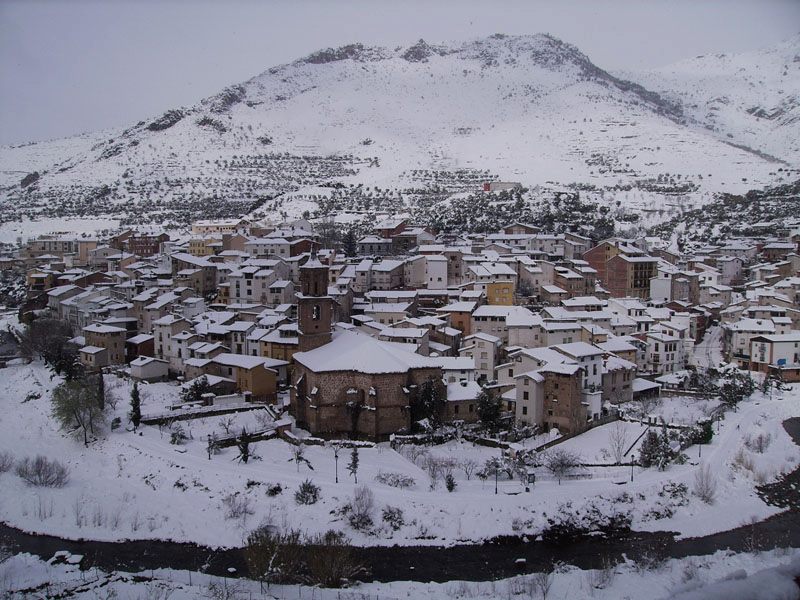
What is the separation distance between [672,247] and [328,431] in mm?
31415

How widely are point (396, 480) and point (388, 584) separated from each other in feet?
12.3

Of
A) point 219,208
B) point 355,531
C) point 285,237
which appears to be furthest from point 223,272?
point 219,208

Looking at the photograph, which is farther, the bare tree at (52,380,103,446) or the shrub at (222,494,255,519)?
the bare tree at (52,380,103,446)

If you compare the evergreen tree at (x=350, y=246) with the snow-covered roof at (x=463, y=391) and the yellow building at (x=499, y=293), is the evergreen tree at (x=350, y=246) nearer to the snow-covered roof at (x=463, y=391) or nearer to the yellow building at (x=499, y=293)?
the yellow building at (x=499, y=293)

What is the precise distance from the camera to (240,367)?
22188 mm

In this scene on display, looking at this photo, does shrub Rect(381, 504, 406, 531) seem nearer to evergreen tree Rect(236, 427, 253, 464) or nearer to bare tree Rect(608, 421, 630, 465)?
evergreen tree Rect(236, 427, 253, 464)

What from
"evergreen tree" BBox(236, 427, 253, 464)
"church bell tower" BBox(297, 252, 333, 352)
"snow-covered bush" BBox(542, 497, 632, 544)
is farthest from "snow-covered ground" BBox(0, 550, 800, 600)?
"church bell tower" BBox(297, 252, 333, 352)

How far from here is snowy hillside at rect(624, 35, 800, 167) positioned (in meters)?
A: 89.7

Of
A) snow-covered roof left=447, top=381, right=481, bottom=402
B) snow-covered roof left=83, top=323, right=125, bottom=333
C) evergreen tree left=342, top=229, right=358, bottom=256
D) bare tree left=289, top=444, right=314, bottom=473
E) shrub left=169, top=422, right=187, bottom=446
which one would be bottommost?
bare tree left=289, top=444, right=314, bottom=473

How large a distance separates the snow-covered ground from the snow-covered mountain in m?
41.2

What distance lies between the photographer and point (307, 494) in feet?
51.6

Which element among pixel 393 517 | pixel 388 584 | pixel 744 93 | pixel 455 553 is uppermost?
pixel 744 93

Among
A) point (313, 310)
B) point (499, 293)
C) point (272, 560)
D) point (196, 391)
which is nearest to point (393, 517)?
point (272, 560)

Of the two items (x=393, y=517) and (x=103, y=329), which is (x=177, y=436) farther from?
(x=103, y=329)
